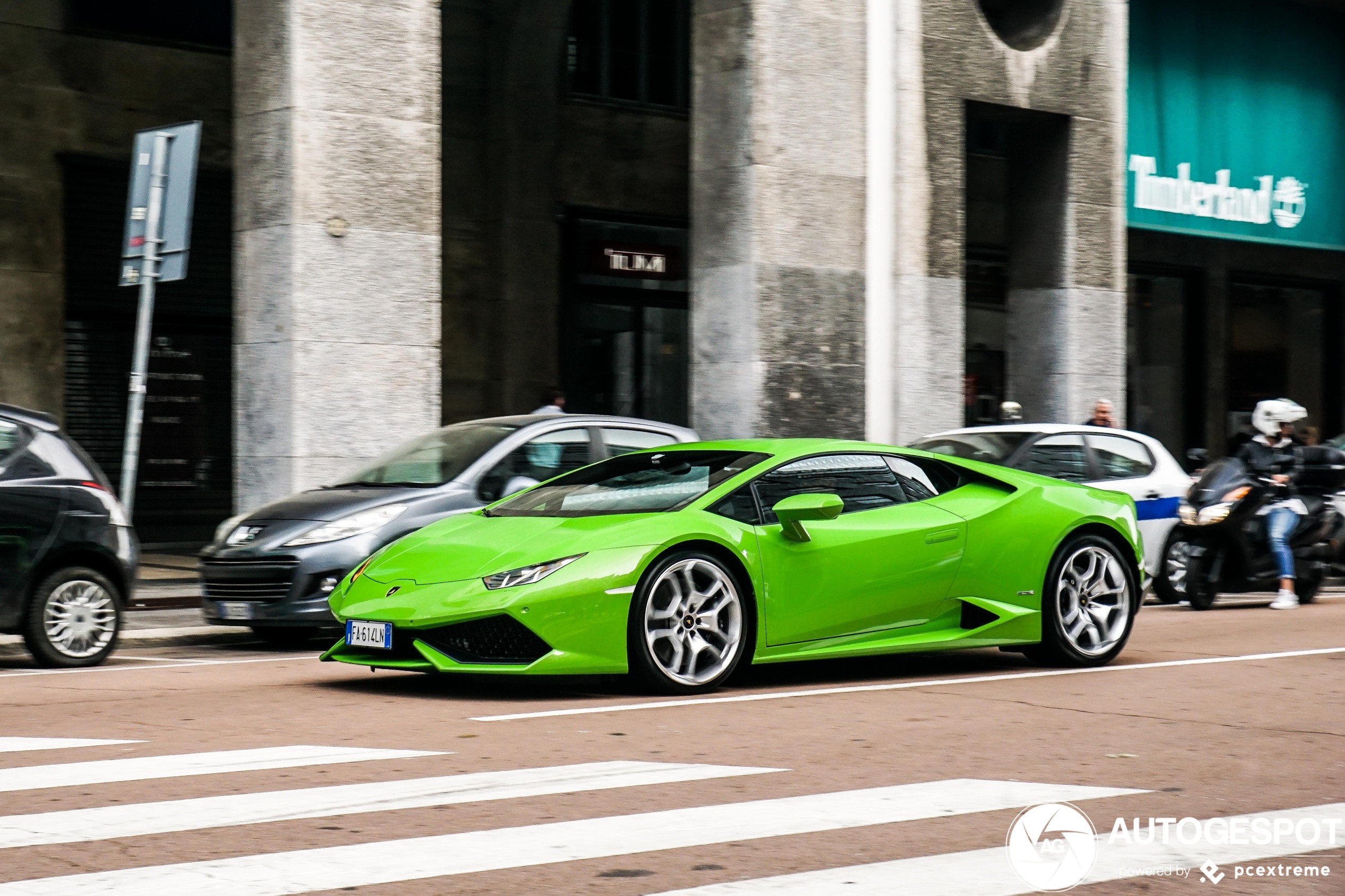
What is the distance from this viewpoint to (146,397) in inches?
781

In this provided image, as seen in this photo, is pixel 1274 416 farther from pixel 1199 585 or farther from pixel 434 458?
pixel 434 458

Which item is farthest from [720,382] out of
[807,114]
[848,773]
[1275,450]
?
[848,773]

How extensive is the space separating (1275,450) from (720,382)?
5946 millimetres

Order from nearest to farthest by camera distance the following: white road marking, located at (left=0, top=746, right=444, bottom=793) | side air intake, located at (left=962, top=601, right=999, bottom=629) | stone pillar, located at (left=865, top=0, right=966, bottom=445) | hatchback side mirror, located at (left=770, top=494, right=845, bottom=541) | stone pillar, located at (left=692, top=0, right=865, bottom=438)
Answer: white road marking, located at (left=0, top=746, right=444, bottom=793) → hatchback side mirror, located at (left=770, top=494, right=845, bottom=541) → side air intake, located at (left=962, top=601, right=999, bottom=629) → stone pillar, located at (left=692, top=0, right=865, bottom=438) → stone pillar, located at (left=865, top=0, right=966, bottom=445)

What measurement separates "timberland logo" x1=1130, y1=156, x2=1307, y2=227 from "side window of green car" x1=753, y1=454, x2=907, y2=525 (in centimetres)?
1561

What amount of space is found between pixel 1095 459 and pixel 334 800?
Answer: 10.4 meters

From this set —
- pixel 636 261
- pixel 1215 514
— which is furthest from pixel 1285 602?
pixel 636 261

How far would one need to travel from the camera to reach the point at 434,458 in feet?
40.1

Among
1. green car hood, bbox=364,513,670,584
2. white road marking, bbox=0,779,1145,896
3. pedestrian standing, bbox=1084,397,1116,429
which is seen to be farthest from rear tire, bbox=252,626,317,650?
pedestrian standing, bbox=1084,397,1116,429

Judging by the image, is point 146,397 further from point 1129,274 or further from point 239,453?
point 1129,274

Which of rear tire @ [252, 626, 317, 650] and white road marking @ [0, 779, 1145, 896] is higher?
white road marking @ [0, 779, 1145, 896]

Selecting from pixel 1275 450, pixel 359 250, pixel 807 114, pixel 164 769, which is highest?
pixel 807 114

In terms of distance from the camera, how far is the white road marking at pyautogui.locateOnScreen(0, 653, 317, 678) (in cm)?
1003

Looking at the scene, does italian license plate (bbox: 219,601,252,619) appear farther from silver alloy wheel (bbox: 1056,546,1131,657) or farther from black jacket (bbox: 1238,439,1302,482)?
black jacket (bbox: 1238,439,1302,482)
